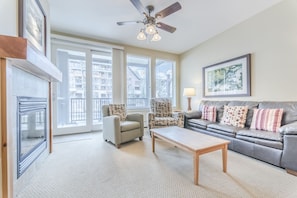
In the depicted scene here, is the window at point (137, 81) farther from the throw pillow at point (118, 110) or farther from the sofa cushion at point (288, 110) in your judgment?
the sofa cushion at point (288, 110)

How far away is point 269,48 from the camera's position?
302 cm

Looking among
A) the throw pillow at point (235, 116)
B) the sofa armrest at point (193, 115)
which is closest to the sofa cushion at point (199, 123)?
the sofa armrest at point (193, 115)

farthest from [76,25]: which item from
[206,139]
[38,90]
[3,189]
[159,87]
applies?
[206,139]

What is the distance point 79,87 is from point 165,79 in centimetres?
275

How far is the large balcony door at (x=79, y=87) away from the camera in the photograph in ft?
12.7

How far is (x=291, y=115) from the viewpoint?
2.49 metres

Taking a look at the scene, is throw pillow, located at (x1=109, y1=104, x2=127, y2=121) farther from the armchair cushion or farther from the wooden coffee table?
the wooden coffee table

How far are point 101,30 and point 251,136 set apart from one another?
3757mm

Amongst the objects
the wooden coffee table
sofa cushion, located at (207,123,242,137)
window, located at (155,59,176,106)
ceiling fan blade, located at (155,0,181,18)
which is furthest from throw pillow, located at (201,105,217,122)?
ceiling fan blade, located at (155,0,181,18)

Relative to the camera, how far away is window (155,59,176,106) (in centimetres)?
520

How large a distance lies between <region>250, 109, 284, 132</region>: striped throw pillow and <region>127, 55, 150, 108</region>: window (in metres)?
2.99

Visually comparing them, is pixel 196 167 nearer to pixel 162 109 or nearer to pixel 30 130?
pixel 30 130

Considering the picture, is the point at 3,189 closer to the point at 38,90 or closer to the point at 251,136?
the point at 38,90

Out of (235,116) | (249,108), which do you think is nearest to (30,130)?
(235,116)
